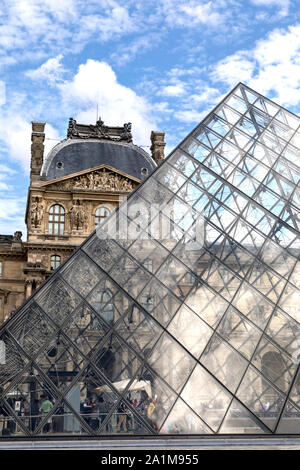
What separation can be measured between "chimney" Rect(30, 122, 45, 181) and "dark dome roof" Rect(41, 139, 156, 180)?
1.52ft

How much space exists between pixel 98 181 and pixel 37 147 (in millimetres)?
5350

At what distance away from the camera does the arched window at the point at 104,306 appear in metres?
11.2

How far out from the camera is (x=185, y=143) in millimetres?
14352

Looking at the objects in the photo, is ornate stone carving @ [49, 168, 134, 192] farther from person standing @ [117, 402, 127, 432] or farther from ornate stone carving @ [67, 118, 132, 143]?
person standing @ [117, 402, 127, 432]

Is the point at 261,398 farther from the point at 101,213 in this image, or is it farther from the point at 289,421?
the point at 101,213

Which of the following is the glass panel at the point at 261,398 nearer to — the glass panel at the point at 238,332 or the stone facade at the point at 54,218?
the glass panel at the point at 238,332

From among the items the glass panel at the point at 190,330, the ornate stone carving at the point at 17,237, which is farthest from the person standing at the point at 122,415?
the ornate stone carving at the point at 17,237

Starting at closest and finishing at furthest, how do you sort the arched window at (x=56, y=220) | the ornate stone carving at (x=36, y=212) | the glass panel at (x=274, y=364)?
the glass panel at (x=274, y=364) < the ornate stone carving at (x=36, y=212) < the arched window at (x=56, y=220)

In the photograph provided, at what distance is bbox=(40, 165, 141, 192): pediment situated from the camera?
128 ft

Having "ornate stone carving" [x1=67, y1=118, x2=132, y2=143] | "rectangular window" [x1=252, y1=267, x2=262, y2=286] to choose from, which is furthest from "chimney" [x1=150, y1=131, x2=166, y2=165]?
"rectangular window" [x1=252, y1=267, x2=262, y2=286]

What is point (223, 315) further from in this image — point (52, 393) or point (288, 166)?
point (288, 166)

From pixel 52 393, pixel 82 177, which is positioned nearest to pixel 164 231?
pixel 52 393

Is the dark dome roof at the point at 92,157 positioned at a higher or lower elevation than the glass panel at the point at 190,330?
higher
